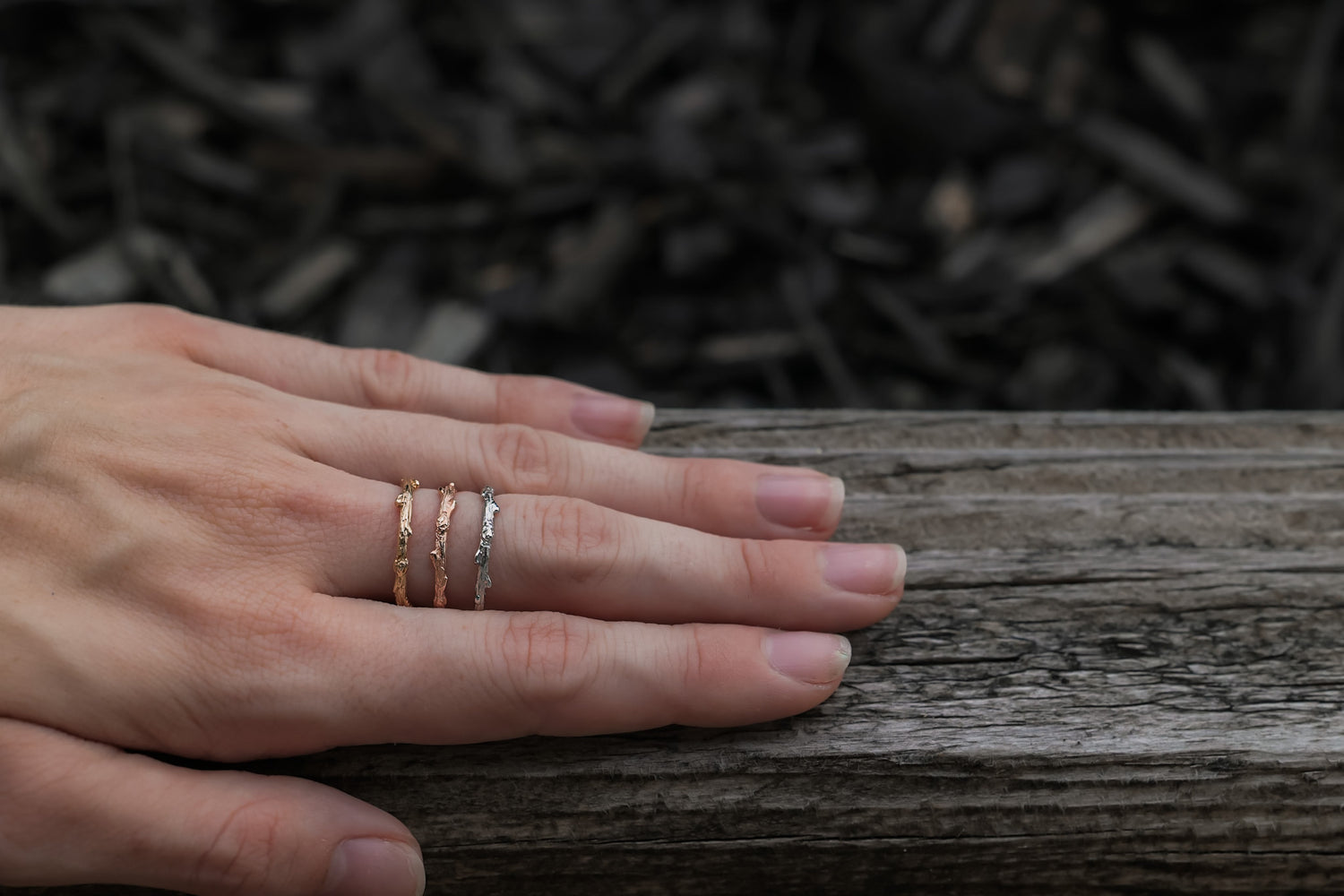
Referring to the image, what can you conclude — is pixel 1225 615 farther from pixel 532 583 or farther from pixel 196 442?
pixel 196 442

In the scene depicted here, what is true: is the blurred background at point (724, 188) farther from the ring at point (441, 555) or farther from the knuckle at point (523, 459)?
the ring at point (441, 555)

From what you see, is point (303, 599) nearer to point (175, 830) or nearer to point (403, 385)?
point (175, 830)

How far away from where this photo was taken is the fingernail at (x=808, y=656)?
38.2 inches

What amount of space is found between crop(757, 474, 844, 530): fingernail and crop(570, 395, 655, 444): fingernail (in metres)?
0.21

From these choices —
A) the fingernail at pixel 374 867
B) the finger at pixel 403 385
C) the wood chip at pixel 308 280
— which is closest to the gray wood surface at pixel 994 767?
the fingernail at pixel 374 867

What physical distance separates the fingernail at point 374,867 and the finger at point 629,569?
0.86 feet

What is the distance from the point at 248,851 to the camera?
90cm

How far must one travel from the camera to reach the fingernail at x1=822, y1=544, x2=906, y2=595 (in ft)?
3.37

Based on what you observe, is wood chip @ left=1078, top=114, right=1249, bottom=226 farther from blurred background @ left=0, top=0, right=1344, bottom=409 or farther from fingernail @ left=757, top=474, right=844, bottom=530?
fingernail @ left=757, top=474, right=844, bottom=530

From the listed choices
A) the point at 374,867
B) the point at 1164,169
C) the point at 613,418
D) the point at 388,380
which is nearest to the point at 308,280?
the point at 388,380

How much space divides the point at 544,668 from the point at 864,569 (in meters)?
0.36

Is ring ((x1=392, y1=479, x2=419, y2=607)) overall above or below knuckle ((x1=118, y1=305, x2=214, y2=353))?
below

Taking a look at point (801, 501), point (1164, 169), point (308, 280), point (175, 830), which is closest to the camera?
point (175, 830)

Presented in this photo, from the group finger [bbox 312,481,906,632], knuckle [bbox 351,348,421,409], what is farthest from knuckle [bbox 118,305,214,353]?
finger [bbox 312,481,906,632]
